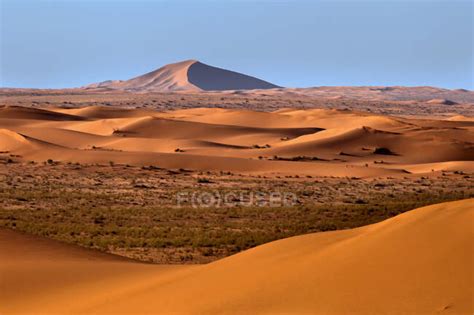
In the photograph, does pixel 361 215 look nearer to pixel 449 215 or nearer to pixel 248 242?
pixel 248 242

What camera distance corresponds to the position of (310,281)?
8.22m

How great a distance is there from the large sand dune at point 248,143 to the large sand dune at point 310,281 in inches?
945

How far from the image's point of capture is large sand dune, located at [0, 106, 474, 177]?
3794 centimetres

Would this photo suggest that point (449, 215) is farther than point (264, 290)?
Yes

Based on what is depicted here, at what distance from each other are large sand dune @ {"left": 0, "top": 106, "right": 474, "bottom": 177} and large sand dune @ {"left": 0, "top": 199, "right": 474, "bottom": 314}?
78.7ft

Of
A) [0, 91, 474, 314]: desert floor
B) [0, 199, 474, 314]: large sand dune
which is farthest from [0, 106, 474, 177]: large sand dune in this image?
[0, 199, 474, 314]: large sand dune

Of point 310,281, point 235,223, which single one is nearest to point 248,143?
point 235,223

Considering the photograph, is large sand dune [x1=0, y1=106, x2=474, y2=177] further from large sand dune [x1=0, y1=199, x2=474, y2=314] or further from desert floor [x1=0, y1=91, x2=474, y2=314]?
large sand dune [x1=0, y1=199, x2=474, y2=314]

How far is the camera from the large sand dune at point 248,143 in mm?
37938

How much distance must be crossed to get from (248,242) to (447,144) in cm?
3308

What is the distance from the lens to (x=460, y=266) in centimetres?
767

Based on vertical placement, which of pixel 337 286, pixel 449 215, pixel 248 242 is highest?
pixel 449 215

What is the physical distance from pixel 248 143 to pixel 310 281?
1769 inches

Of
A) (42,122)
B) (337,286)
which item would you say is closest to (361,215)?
(337,286)
